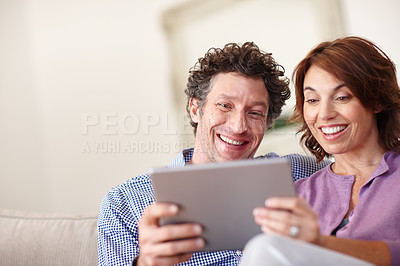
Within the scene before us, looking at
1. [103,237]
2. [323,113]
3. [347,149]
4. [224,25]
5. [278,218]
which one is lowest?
[103,237]

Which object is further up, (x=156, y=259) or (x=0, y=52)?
(x=0, y=52)

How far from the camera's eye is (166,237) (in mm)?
1310

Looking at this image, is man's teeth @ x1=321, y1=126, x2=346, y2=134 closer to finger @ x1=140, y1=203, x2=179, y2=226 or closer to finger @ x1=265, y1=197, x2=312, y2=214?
finger @ x1=265, y1=197, x2=312, y2=214

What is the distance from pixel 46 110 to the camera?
3.65 m

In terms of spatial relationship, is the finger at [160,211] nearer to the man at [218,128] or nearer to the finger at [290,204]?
the finger at [290,204]

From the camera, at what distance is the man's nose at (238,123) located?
1.94 m

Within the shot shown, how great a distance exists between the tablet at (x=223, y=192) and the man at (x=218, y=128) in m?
0.44

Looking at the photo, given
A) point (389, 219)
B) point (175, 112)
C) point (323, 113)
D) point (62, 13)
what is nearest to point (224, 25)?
point (175, 112)

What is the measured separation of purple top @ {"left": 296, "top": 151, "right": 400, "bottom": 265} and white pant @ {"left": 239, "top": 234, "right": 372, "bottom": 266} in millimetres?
312

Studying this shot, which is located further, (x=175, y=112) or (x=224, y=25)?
(x=175, y=112)

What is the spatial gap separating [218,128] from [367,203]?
2.33 feet

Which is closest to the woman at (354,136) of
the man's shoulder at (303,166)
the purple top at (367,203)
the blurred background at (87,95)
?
the purple top at (367,203)

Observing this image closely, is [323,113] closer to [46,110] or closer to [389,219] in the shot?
[389,219]

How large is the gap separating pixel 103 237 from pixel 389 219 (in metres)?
0.97
